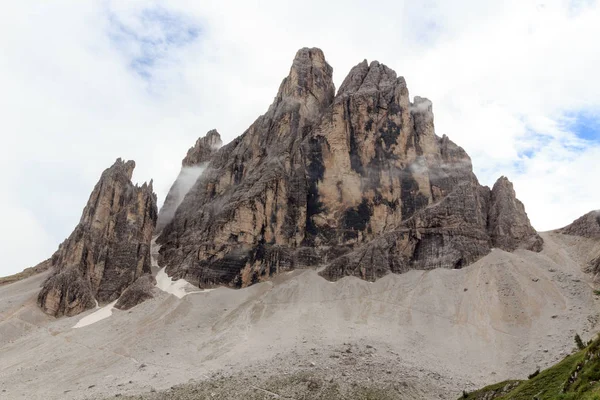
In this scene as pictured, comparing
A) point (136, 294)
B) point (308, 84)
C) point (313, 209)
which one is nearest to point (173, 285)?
point (136, 294)

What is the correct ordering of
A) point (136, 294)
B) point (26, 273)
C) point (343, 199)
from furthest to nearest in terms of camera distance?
point (26, 273), point (343, 199), point (136, 294)

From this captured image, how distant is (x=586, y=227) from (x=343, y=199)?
4981 centimetres

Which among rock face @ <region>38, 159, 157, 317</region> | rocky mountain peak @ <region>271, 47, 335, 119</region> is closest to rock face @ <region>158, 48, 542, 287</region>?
rocky mountain peak @ <region>271, 47, 335, 119</region>

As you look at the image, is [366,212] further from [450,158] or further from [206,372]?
[206,372]

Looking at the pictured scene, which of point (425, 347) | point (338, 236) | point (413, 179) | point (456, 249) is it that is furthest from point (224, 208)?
point (425, 347)

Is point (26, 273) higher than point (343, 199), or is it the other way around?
point (343, 199)

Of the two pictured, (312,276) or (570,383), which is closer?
(570,383)

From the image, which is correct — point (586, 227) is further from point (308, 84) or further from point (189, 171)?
point (189, 171)

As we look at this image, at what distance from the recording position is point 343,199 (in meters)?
106

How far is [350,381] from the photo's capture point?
53.4 meters

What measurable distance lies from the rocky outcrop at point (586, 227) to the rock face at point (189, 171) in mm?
96583

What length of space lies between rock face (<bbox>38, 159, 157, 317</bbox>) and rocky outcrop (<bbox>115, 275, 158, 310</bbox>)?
14.1 feet

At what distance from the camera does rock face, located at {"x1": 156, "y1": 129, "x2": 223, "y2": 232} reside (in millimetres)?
136375

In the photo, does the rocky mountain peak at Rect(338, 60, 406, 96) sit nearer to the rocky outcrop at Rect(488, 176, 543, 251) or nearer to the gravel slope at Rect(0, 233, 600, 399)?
the rocky outcrop at Rect(488, 176, 543, 251)
